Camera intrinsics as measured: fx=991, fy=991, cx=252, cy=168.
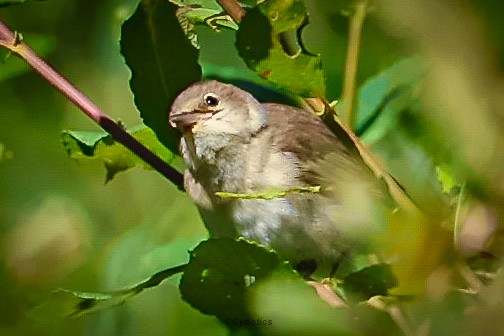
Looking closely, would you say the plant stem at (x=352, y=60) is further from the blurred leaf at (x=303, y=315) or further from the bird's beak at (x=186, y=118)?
the blurred leaf at (x=303, y=315)

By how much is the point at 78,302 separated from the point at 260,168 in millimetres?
731

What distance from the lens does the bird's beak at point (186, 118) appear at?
114cm

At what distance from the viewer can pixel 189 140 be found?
1.37 meters

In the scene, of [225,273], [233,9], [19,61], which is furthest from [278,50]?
[19,61]

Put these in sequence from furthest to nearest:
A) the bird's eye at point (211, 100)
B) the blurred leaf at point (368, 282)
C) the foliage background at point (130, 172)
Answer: the bird's eye at point (211, 100)
the blurred leaf at point (368, 282)
the foliage background at point (130, 172)

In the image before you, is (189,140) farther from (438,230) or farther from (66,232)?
(438,230)

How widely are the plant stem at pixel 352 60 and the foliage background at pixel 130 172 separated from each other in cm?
2

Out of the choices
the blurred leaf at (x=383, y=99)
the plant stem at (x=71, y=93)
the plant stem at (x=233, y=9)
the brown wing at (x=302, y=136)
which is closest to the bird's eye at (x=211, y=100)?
the brown wing at (x=302, y=136)

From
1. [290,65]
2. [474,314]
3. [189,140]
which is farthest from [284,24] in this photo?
[189,140]

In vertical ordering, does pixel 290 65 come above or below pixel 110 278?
above

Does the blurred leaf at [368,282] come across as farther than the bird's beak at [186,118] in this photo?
No

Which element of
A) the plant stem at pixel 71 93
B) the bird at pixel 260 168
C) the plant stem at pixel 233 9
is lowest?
the bird at pixel 260 168

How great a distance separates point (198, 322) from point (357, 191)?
1.09 feet

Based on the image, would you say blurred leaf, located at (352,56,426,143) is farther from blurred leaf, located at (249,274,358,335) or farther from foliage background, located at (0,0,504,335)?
blurred leaf, located at (249,274,358,335)
